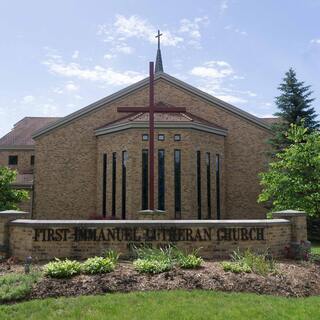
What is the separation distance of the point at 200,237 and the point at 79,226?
325cm

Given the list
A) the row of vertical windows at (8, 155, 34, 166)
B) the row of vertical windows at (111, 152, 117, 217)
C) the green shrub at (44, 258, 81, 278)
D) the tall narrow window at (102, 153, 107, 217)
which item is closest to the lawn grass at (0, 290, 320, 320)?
the green shrub at (44, 258, 81, 278)

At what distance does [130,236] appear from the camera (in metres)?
11.7

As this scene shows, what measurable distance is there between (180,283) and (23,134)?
33.1 meters

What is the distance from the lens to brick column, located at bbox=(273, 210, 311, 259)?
12.1m

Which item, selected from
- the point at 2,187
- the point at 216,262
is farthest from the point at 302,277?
the point at 2,187

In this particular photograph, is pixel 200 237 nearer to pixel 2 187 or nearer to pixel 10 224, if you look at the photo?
pixel 10 224

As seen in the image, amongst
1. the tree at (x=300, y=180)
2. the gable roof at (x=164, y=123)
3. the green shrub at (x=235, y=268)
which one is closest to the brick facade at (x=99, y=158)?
the gable roof at (x=164, y=123)

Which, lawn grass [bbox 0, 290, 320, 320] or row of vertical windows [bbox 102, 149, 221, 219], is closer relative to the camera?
lawn grass [bbox 0, 290, 320, 320]

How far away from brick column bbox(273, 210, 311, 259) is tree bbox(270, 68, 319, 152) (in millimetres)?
14180

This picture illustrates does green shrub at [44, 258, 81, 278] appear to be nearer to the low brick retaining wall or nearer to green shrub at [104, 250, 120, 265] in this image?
green shrub at [104, 250, 120, 265]

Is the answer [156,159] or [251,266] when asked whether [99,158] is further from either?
[251,266]

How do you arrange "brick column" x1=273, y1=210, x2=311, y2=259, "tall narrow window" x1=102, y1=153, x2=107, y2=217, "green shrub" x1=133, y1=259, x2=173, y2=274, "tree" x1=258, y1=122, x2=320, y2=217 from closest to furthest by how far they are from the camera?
"green shrub" x1=133, y1=259, x2=173, y2=274, "brick column" x1=273, y1=210, x2=311, y2=259, "tree" x1=258, y1=122, x2=320, y2=217, "tall narrow window" x1=102, y1=153, x2=107, y2=217

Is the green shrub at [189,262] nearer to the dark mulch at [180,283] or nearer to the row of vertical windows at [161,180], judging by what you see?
the dark mulch at [180,283]

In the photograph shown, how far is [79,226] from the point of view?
1146 cm
